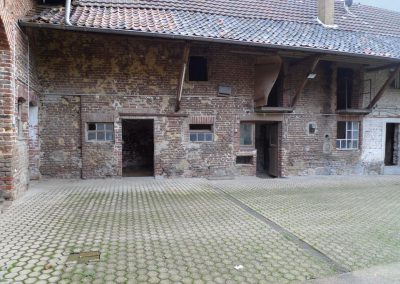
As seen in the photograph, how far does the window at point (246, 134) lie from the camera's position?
10.1 m

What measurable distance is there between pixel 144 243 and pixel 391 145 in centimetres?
1227

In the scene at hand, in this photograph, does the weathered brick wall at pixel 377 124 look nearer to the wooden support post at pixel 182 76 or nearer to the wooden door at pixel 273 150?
the wooden door at pixel 273 150

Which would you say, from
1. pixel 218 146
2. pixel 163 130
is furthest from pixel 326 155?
pixel 163 130

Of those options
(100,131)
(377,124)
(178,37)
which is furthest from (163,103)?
(377,124)

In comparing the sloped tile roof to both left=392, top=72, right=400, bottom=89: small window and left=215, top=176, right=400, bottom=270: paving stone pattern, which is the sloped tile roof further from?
left=215, top=176, right=400, bottom=270: paving stone pattern

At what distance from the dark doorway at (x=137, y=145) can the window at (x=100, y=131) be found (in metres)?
3.13

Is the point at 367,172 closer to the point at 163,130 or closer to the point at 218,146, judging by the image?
the point at 218,146

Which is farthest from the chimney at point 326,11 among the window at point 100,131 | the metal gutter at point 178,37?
the window at point 100,131

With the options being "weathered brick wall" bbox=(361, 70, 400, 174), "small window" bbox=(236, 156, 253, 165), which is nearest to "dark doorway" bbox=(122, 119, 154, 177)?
"small window" bbox=(236, 156, 253, 165)

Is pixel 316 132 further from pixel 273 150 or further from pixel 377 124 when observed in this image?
pixel 377 124

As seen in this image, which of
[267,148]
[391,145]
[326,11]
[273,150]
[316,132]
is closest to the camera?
[316,132]

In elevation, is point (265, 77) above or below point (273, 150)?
above

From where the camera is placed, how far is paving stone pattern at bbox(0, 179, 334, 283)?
3.10 metres

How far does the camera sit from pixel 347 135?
430 inches
